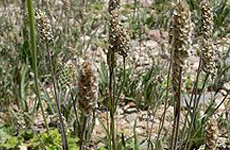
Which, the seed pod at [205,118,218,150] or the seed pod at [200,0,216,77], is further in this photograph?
the seed pod at [200,0,216,77]

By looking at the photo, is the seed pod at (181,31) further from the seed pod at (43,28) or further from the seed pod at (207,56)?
the seed pod at (43,28)

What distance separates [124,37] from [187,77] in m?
2.12

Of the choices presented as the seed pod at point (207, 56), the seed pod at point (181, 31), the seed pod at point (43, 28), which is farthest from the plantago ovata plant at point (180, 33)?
the seed pod at point (43, 28)

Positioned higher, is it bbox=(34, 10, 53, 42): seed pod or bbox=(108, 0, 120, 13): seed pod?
bbox=(108, 0, 120, 13): seed pod

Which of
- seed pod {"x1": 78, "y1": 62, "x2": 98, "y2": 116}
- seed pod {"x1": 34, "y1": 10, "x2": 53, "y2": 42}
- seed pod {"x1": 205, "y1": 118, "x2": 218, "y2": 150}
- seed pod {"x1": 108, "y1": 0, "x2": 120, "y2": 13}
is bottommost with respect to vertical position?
seed pod {"x1": 205, "y1": 118, "x2": 218, "y2": 150}

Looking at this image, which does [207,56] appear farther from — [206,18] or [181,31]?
[181,31]

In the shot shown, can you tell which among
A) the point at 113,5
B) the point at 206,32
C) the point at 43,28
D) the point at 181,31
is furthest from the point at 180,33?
the point at 43,28

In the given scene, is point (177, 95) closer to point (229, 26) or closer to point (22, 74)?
point (22, 74)

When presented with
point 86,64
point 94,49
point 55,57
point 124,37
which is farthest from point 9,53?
point 86,64

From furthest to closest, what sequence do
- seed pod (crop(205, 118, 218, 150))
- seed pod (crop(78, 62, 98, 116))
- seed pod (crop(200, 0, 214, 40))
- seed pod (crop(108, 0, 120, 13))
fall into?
seed pod (crop(108, 0, 120, 13)) → seed pod (crop(200, 0, 214, 40)) → seed pod (crop(205, 118, 218, 150)) → seed pod (crop(78, 62, 98, 116))

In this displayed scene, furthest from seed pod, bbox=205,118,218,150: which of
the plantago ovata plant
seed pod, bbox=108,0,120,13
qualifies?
seed pod, bbox=108,0,120,13

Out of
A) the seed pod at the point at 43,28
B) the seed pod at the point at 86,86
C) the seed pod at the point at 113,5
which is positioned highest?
the seed pod at the point at 113,5

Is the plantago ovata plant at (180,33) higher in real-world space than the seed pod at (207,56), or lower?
higher

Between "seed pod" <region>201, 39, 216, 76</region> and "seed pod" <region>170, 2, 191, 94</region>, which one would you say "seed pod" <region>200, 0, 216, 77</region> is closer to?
"seed pod" <region>201, 39, 216, 76</region>
